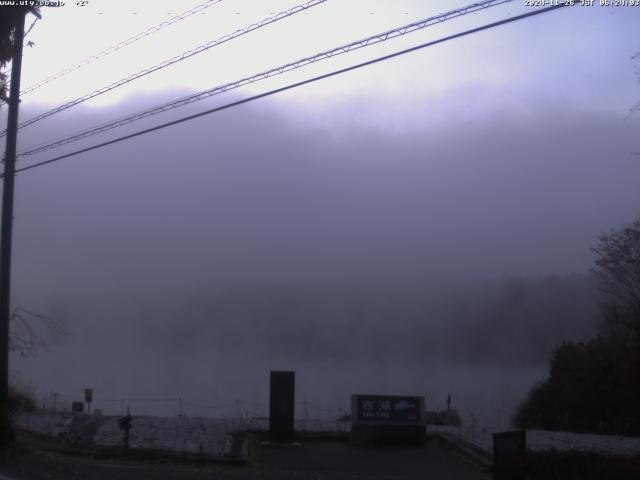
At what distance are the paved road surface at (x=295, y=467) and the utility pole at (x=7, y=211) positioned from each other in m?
2.63

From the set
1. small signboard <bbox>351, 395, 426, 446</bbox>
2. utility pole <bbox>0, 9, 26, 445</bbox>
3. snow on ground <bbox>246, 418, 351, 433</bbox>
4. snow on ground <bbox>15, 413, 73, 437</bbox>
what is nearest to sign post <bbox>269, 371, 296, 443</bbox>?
snow on ground <bbox>246, 418, 351, 433</bbox>

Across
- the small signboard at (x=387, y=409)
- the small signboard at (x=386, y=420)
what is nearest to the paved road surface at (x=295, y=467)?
the small signboard at (x=386, y=420)

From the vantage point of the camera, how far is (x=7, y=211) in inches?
811

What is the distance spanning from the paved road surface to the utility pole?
2.63 meters

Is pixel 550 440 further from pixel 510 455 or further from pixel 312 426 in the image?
pixel 510 455

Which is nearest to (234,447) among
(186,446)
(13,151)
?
(186,446)

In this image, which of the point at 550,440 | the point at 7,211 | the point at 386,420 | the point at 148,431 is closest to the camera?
the point at 7,211

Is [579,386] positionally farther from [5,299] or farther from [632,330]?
[5,299]

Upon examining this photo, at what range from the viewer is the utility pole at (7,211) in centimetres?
2031

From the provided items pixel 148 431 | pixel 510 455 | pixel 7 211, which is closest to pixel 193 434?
pixel 148 431

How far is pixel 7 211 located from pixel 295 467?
9.94 meters

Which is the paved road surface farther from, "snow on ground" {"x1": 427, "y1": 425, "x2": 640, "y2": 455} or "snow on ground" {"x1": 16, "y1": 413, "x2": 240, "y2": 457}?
"snow on ground" {"x1": 16, "y1": 413, "x2": 240, "y2": 457}

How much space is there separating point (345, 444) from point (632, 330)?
22487 millimetres

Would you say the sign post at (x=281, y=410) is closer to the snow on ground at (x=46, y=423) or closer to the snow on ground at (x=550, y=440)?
the snow on ground at (x=550, y=440)
